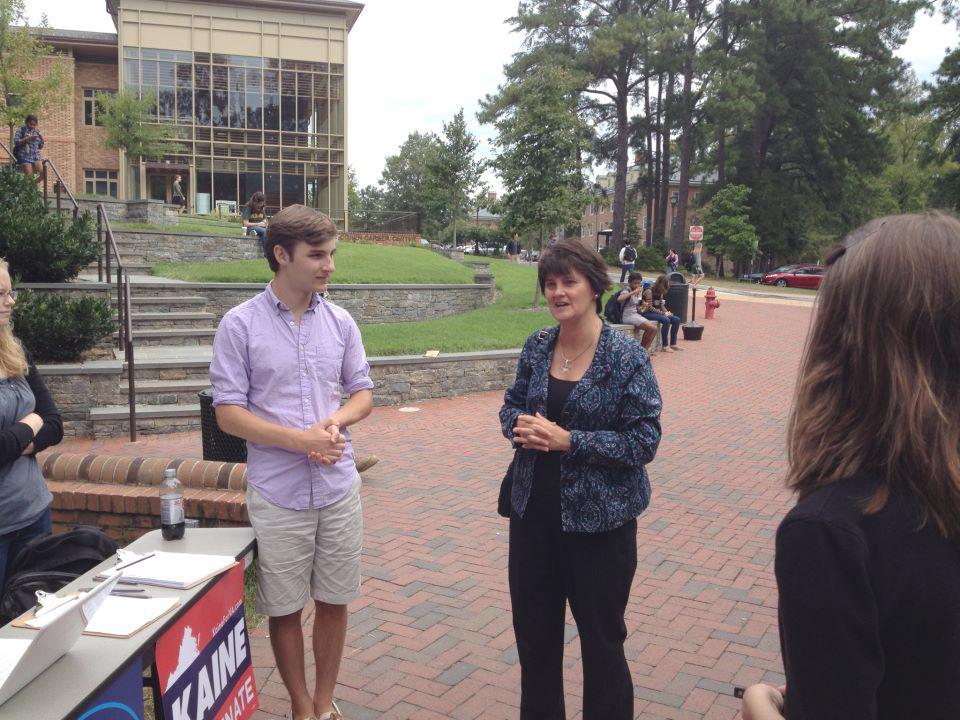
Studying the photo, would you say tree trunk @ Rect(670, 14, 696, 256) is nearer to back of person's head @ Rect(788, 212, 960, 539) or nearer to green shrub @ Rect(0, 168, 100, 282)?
green shrub @ Rect(0, 168, 100, 282)

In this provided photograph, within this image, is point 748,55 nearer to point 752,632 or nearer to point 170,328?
point 170,328

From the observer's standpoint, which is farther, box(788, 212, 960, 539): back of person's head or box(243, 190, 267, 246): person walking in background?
box(243, 190, 267, 246): person walking in background

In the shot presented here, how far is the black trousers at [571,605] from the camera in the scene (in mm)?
2840

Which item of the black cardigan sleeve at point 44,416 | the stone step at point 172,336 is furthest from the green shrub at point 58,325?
the black cardigan sleeve at point 44,416

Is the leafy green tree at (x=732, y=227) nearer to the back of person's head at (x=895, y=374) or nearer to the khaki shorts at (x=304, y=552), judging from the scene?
the khaki shorts at (x=304, y=552)

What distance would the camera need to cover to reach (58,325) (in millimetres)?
8180

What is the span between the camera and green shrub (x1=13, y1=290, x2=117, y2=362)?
320 inches

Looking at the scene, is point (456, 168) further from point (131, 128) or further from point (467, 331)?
point (467, 331)

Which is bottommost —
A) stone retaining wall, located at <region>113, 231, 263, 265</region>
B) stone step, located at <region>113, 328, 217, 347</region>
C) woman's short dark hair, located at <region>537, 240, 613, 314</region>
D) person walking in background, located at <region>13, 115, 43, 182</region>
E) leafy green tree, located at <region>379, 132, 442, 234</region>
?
stone step, located at <region>113, 328, 217, 347</region>

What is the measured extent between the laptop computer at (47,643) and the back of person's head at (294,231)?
1457mm

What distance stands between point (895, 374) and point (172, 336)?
35.7 feet

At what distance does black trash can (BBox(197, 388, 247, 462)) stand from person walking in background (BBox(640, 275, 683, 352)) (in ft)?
35.2

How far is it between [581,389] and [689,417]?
24.9 feet

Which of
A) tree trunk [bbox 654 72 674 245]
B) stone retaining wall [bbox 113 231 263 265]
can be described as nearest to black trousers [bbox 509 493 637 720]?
stone retaining wall [bbox 113 231 263 265]
